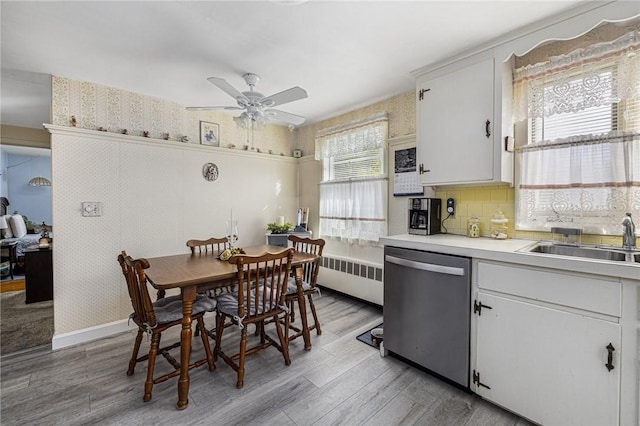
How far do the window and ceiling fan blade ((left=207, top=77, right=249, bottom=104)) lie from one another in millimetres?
1627

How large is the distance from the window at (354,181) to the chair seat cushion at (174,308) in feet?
6.47

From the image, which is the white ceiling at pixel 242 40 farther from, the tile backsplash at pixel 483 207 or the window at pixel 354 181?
the tile backsplash at pixel 483 207

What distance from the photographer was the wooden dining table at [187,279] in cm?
176

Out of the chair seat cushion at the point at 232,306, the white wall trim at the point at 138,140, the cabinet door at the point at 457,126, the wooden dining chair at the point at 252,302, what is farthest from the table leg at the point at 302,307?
the white wall trim at the point at 138,140

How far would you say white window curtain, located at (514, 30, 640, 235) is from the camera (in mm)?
1704

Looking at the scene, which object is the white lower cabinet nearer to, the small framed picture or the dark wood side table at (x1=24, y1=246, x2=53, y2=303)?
the small framed picture

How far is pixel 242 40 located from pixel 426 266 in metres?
2.12

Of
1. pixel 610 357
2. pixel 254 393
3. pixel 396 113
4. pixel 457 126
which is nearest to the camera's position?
pixel 610 357

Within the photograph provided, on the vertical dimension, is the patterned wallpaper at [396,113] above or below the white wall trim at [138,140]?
above

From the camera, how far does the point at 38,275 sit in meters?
3.72

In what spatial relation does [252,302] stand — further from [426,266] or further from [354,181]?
[354,181]

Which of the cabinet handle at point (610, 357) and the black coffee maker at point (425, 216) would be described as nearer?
the cabinet handle at point (610, 357)

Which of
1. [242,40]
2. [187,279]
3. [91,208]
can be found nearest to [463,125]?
[242,40]

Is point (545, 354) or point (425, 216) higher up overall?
point (425, 216)
